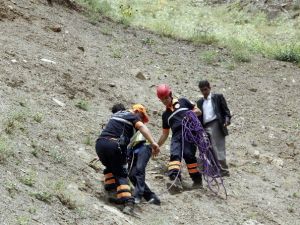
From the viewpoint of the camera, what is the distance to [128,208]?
6.74 meters

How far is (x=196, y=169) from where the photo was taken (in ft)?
26.3

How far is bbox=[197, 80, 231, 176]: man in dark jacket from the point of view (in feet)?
28.7

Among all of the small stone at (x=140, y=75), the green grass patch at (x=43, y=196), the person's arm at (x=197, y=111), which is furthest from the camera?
the small stone at (x=140, y=75)

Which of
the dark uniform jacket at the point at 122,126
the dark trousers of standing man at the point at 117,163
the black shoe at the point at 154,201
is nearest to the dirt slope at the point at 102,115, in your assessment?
the black shoe at the point at 154,201

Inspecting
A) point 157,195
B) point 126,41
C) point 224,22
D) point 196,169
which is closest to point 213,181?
point 196,169

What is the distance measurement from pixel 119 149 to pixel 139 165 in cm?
47

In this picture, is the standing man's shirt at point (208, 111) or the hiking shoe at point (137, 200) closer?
the hiking shoe at point (137, 200)

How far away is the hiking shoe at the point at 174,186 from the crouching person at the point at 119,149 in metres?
0.92

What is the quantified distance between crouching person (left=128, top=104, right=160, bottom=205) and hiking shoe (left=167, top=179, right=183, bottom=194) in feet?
1.82

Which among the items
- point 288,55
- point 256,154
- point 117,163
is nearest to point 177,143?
point 117,163

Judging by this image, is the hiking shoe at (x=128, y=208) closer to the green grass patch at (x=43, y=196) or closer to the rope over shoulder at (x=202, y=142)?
the green grass patch at (x=43, y=196)

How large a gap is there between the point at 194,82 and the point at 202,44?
2.75 metres

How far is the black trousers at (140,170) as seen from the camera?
7052 mm

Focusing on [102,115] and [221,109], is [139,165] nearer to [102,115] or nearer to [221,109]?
[221,109]
